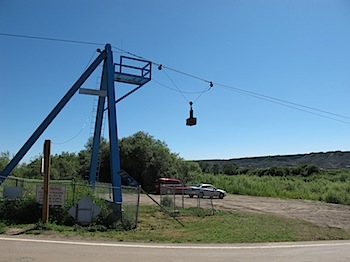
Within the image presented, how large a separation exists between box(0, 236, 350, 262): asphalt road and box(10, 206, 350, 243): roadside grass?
1353 mm

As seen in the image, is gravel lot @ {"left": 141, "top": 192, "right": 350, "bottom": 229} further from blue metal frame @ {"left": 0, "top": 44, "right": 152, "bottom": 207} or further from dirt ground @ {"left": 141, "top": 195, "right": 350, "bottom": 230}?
blue metal frame @ {"left": 0, "top": 44, "right": 152, "bottom": 207}

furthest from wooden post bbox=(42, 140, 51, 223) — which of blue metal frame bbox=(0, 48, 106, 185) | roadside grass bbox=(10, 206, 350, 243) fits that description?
blue metal frame bbox=(0, 48, 106, 185)

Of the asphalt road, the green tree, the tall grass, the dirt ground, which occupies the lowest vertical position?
the dirt ground

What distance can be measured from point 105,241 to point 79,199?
432 centimetres

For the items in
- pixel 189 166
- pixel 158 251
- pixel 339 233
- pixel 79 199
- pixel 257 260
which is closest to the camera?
pixel 257 260

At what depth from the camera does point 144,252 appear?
414 inches

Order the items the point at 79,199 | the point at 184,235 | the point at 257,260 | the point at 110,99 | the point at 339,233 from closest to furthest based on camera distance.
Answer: the point at 257,260
the point at 184,235
the point at 79,199
the point at 339,233
the point at 110,99

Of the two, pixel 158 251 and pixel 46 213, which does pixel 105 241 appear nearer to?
pixel 158 251

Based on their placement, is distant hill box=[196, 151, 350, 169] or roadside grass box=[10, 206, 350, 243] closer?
roadside grass box=[10, 206, 350, 243]

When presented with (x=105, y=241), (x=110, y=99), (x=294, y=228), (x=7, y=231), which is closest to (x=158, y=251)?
(x=105, y=241)

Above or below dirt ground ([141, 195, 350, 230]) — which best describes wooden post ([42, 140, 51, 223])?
above

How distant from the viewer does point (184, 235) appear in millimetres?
14570

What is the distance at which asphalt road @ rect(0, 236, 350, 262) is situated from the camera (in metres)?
9.35

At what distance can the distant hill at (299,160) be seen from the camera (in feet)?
312
